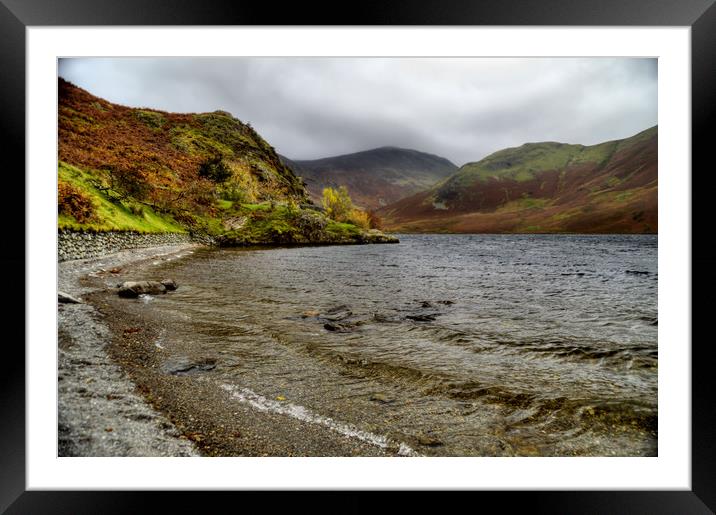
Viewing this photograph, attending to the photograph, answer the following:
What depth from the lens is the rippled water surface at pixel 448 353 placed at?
3.26 metres

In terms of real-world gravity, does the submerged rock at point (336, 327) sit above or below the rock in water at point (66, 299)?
below

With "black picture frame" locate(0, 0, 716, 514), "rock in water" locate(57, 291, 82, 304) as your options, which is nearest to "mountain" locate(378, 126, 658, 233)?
"black picture frame" locate(0, 0, 716, 514)

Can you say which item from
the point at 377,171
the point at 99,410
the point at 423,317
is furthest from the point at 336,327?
the point at 377,171

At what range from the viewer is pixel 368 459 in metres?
2.87

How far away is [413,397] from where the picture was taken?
3818 mm

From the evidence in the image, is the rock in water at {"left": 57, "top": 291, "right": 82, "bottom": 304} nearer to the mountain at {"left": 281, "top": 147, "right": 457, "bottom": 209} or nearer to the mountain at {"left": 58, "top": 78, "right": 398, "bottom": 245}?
the mountain at {"left": 58, "top": 78, "right": 398, "bottom": 245}

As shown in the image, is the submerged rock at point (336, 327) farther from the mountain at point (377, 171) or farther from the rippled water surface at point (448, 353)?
the mountain at point (377, 171)

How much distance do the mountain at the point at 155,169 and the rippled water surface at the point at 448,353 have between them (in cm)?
159

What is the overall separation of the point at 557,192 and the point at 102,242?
1204 centimetres

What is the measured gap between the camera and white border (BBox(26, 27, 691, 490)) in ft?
9.20
